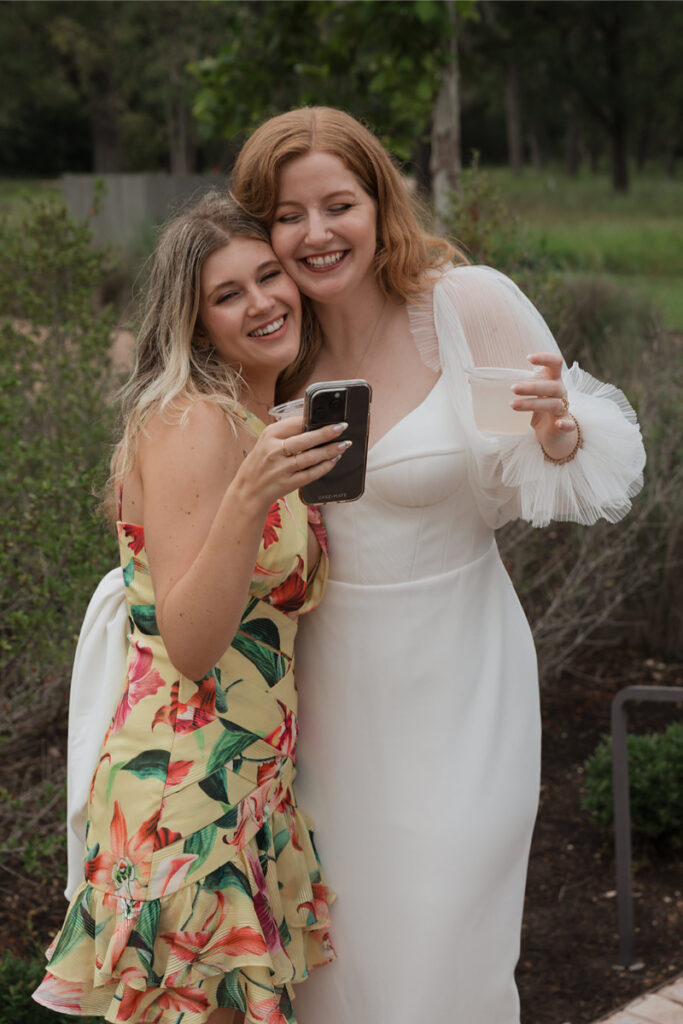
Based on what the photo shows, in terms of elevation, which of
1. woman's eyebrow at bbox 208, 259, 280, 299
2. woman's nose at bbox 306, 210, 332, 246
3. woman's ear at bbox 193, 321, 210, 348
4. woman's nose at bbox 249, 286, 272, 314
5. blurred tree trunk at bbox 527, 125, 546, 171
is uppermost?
woman's nose at bbox 306, 210, 332, 246

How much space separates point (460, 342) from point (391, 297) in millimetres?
262

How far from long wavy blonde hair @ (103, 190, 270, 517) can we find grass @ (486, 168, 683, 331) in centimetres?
351

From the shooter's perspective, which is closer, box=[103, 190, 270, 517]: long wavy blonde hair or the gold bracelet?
box=[103, 190, 270, 517]: long wavy blonde hair

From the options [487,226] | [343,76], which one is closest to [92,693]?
[487,226]

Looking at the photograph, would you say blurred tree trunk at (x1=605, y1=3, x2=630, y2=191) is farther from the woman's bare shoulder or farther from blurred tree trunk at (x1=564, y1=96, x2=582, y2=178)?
the woman's bare shoulder

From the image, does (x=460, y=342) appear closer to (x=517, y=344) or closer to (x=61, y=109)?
(x=517, y=344)

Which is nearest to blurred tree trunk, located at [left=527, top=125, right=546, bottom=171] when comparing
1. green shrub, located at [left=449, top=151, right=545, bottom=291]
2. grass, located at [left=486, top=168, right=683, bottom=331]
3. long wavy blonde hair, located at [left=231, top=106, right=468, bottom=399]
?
grass, located at [left=486, top=168, right=683, bottom=331]

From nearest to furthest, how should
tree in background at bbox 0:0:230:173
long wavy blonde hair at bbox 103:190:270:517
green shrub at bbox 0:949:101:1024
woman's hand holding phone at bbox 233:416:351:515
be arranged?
woman's hand holding phone at bbox 233:416:351:515 < long wavy blonde hair at bbox 103:190:270:517 < green shrub at bbox 0:949:101:1024 < tree in background at bbox 0:0:230:173

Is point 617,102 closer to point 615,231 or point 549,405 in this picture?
point 615,231

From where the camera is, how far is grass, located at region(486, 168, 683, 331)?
13617mm

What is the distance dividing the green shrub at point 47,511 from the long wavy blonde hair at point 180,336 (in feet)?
2.76

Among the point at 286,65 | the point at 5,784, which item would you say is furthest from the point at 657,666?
the point at 286,65

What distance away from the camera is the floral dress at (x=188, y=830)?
7.02ft

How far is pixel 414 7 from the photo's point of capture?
6.44 metres
